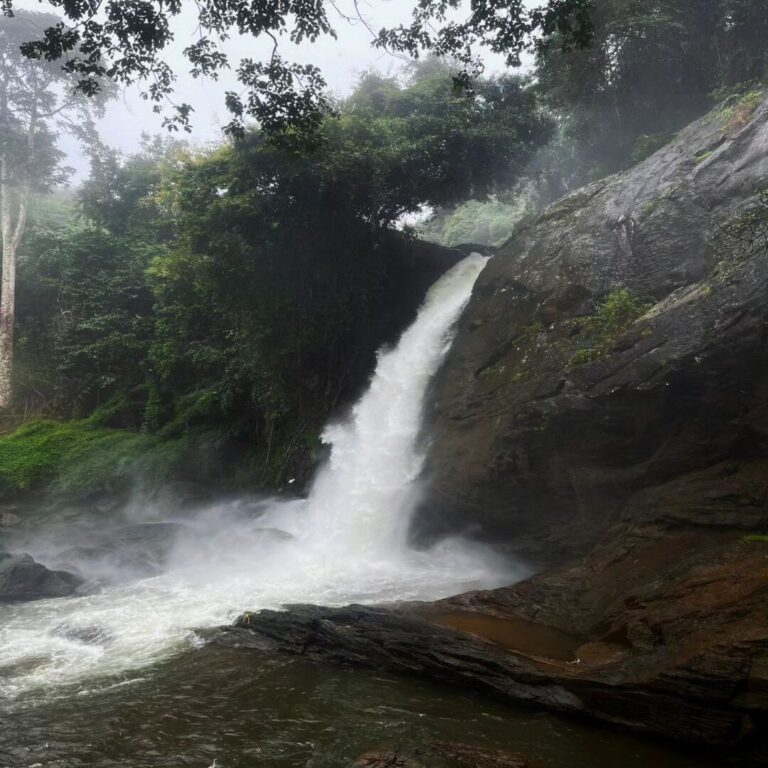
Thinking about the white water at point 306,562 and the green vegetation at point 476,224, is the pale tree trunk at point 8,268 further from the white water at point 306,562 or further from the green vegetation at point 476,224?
the green vegetation at point 476,224

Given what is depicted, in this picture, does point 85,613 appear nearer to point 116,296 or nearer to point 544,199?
point 116,296

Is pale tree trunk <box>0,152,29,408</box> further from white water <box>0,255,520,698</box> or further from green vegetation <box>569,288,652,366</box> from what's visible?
green vegetation <box>569,288,652,366</box>

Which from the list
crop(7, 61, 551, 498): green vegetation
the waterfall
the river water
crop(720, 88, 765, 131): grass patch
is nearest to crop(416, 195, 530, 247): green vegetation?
crop(7, 61, 551, 498): green vegetation

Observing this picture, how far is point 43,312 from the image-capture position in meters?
23.9

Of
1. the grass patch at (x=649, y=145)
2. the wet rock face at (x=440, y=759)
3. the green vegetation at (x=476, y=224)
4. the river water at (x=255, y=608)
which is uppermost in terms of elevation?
the green vegetation at (x=476, y=224)

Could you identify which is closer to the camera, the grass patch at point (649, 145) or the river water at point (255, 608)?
the river water at point (255, 608)

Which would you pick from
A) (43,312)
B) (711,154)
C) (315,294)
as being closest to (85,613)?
(315,294)

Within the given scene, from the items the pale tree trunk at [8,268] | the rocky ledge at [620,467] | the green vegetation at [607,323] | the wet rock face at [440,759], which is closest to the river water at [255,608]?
the wet rock face at [440,759]

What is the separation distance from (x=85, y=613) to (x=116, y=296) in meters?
15.1

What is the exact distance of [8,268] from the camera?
75.6 feet

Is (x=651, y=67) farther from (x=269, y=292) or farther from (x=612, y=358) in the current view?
(x=269, y=292)

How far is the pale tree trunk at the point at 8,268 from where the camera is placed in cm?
2191

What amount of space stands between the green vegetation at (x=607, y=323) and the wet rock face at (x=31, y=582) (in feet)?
32.5

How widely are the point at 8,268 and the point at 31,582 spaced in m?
17.0
